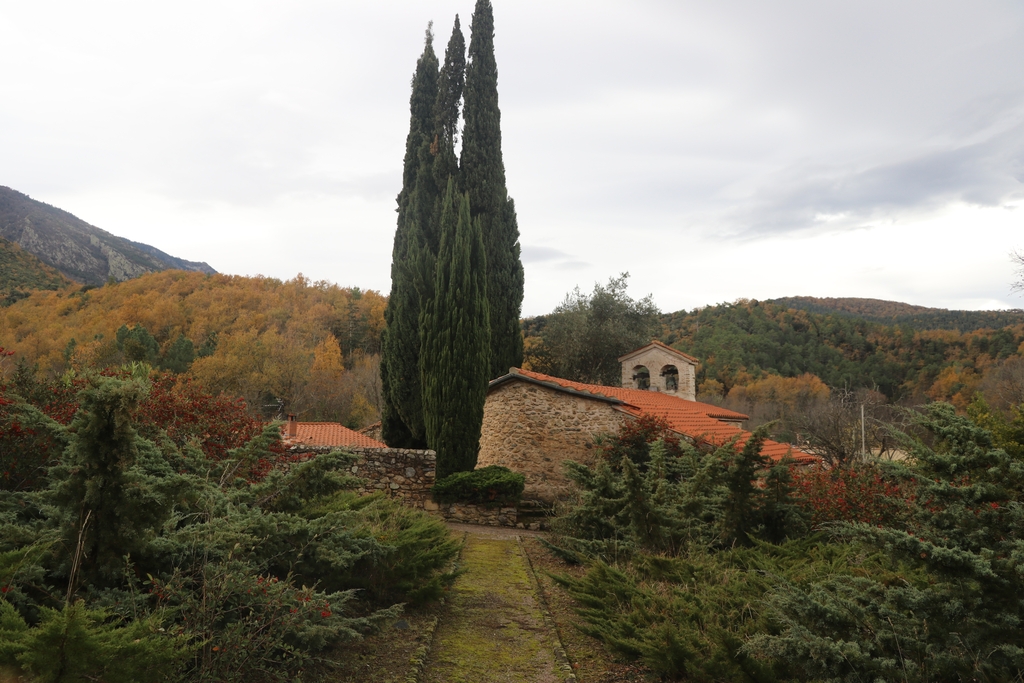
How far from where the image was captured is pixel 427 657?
4262mm

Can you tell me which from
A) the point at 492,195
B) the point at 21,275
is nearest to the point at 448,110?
the point at 492,195

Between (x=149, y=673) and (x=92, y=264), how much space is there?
79823mm

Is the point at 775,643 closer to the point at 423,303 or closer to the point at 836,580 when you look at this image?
the point at 836,580

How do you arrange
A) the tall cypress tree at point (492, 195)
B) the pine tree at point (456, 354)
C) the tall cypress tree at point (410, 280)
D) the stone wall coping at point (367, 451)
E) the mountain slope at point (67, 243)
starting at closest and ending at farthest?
the stone wall coping at point (367, 451), the pine tree at point (456, 354), the tall cypress tree at point (410, 280), the tall cypress tree at point (492, 195), the mountain slope at point (67, 243)

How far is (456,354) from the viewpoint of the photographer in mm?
14344

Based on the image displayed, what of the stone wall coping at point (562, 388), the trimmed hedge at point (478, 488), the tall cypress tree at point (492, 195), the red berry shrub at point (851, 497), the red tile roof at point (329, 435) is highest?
the tall cypress tree at point (492, 195)

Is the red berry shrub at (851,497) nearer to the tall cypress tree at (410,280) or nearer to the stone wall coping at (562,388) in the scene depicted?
the stone wall coping at (562,388)

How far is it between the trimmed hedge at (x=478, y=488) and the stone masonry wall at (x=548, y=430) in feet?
6.20

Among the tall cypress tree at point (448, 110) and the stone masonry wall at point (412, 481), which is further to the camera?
the tall cypress tree at point (448, 110)

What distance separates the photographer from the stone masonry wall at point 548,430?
47.9 feet

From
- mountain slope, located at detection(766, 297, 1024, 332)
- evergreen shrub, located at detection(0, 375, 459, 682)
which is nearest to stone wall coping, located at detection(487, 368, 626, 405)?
evergreen shrub, located at detection(0, 375, 459, 682)

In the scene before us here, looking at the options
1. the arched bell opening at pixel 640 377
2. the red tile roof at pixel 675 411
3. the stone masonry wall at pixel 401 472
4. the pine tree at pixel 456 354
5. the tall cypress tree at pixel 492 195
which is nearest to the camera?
the stone masonry wall at pixel 401 472

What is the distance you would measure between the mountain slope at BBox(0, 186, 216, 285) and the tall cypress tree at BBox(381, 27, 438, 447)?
50900 millimetres

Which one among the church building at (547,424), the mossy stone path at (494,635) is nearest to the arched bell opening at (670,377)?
the church building at (547,424)
